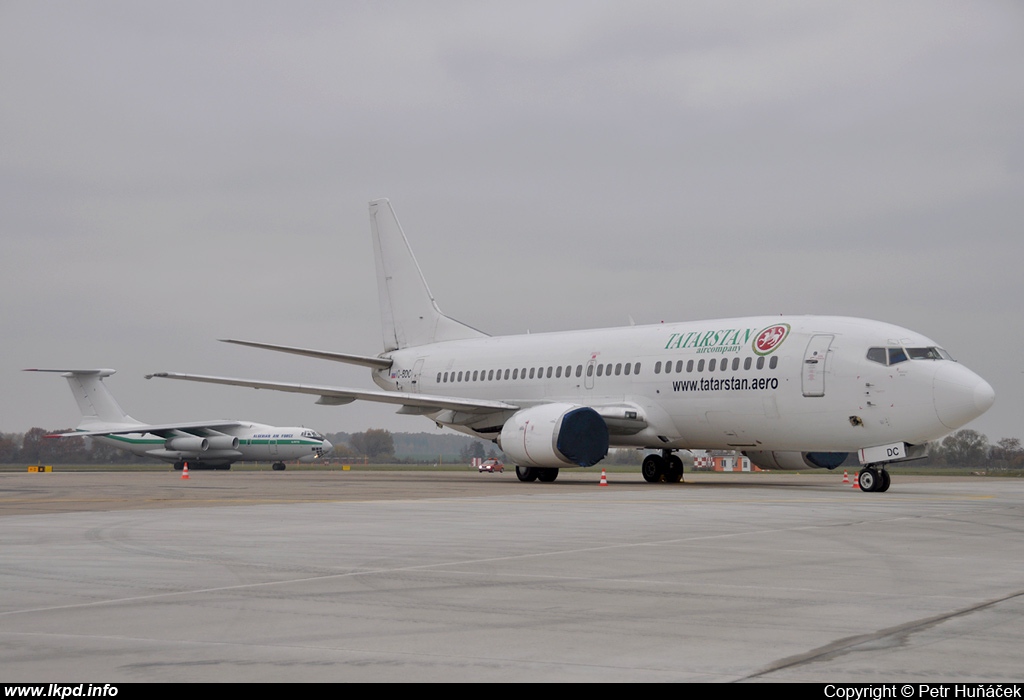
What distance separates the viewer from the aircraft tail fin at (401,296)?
1577 inches

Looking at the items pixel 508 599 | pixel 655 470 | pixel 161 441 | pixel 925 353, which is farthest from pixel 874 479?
pixel 161 441

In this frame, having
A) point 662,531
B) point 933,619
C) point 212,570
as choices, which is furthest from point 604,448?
point 933,619

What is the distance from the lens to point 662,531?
13.6 m

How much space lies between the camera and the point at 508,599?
7.61 metres

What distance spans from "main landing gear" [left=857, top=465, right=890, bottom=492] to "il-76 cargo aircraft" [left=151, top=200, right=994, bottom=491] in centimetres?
4

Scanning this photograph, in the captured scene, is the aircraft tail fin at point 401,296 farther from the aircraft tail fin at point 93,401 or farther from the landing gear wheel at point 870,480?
the aircraft tail fin at point 93,401

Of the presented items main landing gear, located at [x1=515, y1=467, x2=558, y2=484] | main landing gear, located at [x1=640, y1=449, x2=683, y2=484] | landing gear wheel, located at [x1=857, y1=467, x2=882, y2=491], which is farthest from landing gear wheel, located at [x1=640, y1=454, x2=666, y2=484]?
landing gear wheel, located at [x1=857, y1=467, x2=882, y2=491]

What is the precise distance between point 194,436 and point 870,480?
1795 inches

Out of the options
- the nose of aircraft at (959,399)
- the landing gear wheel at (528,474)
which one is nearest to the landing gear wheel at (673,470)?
the landing gear wheel at (528,474)

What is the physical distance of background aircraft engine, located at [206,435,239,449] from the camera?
201 feet

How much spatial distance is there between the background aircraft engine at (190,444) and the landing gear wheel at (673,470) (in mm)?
35852

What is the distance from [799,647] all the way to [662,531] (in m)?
7.81
